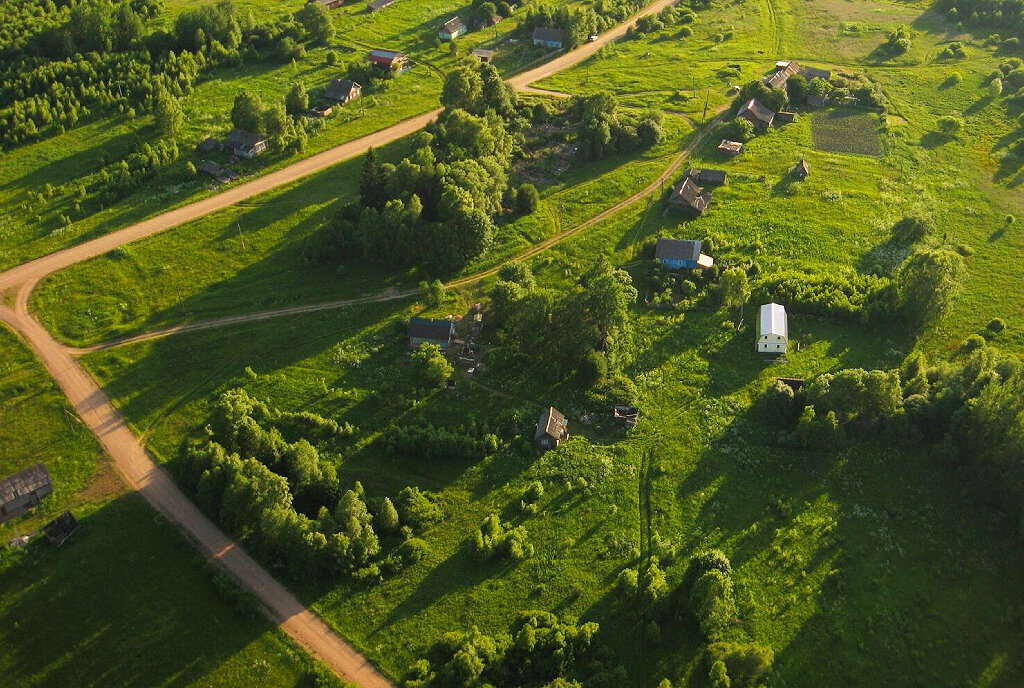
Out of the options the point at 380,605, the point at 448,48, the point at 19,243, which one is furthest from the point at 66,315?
the point at 448,48

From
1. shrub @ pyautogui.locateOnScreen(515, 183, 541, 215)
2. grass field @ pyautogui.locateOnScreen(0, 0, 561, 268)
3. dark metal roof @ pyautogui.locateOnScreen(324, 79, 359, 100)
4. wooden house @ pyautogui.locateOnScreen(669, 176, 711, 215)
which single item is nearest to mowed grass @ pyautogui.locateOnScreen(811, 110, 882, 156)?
wooden house @ pyautogui.locateOnScreen(669, 176, 711, 215)

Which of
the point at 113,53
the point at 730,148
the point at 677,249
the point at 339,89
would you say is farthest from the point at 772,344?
the point at 113,53

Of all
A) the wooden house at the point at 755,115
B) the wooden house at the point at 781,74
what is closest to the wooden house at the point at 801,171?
the wooden house at the point at 755,115

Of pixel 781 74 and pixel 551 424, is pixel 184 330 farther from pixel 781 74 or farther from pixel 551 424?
pixel 781 74

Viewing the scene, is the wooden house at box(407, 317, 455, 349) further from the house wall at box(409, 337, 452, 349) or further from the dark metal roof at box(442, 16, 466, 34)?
the dark metal roof at box(442, 16, 466, 34)

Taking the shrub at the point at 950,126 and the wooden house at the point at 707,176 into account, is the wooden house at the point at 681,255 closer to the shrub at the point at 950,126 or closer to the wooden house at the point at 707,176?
the wooden house at the point at 707,176

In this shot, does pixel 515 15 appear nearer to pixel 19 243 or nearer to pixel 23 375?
pixel 19 243
